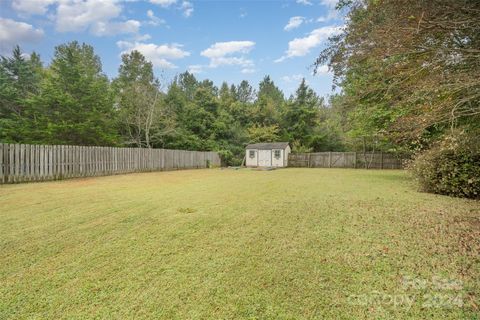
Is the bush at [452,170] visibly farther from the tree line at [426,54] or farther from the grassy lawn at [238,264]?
the grassy lawn at [238,264]

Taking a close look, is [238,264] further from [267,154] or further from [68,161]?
[267,154]

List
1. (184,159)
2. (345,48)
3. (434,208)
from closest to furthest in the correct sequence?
(345,48)
(434,208)
(184,159)

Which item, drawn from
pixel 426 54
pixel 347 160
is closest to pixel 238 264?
pixel 426 54

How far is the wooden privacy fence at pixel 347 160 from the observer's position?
21.3 meters

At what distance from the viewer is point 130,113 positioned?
21.2 meters

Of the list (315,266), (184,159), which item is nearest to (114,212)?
(315,266)

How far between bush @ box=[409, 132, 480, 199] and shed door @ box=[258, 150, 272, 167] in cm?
1799

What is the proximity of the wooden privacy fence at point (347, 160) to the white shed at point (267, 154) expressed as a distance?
4.10 ft

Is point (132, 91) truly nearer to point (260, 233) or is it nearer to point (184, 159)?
point (184, 159)

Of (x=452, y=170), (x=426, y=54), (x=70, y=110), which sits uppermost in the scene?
(x=70, y=110)

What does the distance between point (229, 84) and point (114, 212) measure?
140 ft

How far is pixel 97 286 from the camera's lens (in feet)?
7.04

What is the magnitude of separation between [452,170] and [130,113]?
70.5ft

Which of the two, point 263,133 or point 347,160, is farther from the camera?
point 263,133
